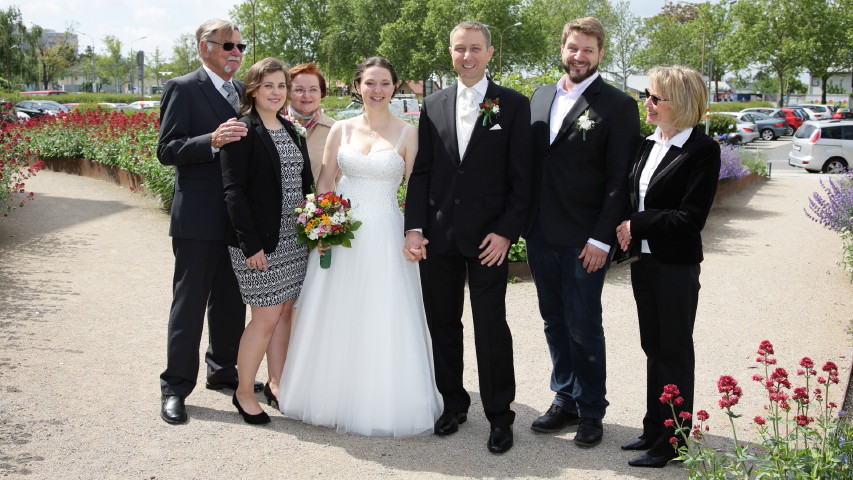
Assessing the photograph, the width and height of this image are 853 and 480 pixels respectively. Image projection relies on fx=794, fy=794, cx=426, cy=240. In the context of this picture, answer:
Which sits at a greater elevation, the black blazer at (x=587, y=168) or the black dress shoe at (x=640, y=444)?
the black blazer at (x=587, y=168)

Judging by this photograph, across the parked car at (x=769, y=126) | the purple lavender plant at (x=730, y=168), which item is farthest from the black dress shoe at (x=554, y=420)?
the parked car at (x=769, y=126)

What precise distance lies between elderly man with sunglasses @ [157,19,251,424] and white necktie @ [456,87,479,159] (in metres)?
1.45

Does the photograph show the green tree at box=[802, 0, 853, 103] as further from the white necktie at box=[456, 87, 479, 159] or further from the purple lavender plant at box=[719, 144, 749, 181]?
the white necktie at box=[456, 87, 479, 159]

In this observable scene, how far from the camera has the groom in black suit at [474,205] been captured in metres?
4.33

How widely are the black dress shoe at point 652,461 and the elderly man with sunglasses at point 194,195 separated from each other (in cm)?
262

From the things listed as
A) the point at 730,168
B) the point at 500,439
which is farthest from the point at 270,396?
the point at 730,168

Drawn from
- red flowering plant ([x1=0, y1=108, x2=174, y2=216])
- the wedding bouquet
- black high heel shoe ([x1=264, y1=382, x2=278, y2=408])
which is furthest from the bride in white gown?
red flowering plant ([x1=0, y1=108, x2=174, y2=216])

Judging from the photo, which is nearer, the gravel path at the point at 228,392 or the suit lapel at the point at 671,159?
the suit lapel at the point at 671,159

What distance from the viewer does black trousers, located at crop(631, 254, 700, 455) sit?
4.02m

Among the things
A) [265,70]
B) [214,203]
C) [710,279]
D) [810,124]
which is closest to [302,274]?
[214,203]

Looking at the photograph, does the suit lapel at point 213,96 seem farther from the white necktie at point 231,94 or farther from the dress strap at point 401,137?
the dress strap at point 401,137

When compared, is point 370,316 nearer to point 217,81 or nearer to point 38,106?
point 217,81

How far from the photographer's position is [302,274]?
4883 millimetres

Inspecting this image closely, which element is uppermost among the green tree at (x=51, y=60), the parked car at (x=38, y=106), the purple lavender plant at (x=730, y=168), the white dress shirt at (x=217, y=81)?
the green tree at (x=51, y=60)
